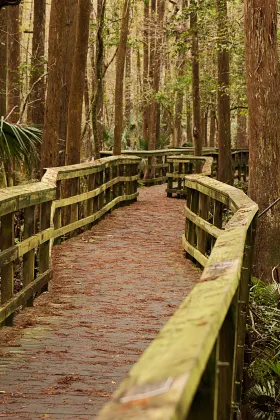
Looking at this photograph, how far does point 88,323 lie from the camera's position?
7281 millimetres

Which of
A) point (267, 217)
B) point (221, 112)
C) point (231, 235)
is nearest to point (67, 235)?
point (267, 217)

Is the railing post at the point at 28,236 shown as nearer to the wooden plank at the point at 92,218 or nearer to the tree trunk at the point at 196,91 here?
the wooden plank at the point at 92,218

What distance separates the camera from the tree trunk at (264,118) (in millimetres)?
10477

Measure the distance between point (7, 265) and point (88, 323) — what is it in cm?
95

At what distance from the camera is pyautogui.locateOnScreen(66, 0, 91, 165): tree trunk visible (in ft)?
51.9

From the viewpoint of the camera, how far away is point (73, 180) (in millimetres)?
13047

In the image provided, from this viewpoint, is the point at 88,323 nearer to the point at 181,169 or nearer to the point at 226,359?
the point at 226,359

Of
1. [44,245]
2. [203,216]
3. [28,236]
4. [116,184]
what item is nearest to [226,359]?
[28,236]

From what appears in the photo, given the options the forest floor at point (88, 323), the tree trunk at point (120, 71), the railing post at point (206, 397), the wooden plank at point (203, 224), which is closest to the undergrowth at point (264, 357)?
the forest floor at point (88, 323)

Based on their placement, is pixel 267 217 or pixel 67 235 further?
pixel 67 235

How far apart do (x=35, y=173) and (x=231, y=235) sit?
13644 mm

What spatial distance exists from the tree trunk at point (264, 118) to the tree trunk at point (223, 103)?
11.4 m

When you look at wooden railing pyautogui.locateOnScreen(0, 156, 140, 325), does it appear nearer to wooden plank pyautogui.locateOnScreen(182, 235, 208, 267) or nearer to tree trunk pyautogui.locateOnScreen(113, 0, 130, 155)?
wooden plank pyautogui.locateOnScreen(182, 235, 208, 267)

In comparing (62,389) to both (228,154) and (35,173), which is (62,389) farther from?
(228,154)
